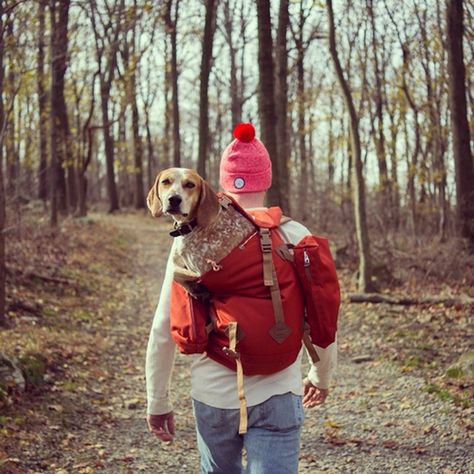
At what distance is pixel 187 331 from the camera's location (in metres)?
2.29

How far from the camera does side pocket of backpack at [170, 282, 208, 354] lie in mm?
2285

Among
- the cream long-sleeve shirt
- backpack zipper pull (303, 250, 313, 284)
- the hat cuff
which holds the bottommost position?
the cream long-sleeve shirt

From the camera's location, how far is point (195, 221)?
2287 mm

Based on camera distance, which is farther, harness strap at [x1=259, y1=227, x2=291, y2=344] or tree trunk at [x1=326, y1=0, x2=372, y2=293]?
tree trunk at [x1=326, y1=0, x2=372, y2=293]

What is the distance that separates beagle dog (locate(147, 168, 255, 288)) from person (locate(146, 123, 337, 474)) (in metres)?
0.17

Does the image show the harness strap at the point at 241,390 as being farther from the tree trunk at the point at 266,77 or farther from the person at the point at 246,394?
the tree trunk at the point at 266,77

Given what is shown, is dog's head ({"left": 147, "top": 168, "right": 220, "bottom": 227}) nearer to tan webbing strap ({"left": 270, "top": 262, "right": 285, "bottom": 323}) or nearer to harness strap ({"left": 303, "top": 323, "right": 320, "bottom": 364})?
tan webbing strap ({"left": 270, "top": 262, "right": 285, "bottom": 323})

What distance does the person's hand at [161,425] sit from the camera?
261 centimetres

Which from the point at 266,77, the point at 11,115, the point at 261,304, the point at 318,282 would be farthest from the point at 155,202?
the point at 11,115

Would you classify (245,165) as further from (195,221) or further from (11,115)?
(11,115)

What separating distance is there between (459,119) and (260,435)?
12959 mm

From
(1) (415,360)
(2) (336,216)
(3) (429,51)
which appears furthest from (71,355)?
(3) (429,51)

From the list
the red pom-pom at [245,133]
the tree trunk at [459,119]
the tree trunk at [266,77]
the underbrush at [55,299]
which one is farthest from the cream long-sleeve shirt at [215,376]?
the tree trunk at [459,119]

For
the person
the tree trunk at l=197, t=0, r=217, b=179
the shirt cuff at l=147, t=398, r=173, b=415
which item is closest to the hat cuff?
the person
